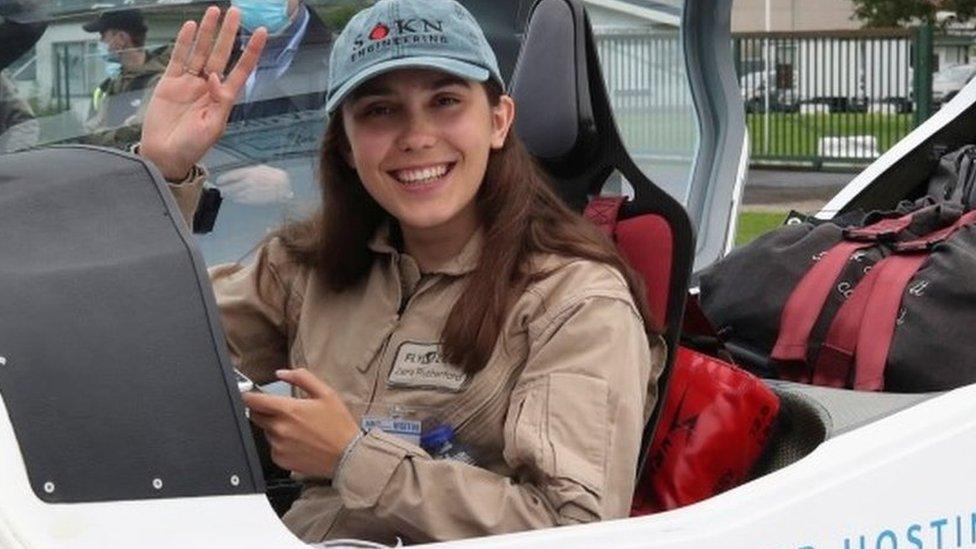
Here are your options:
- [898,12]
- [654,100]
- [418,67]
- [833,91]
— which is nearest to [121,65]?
[654,100]

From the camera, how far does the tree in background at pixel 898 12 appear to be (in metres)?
25.0

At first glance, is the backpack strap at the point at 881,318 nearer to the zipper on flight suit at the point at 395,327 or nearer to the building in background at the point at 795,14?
the zipper on flight suit at the point at 395,327

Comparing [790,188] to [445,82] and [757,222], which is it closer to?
[757,222]

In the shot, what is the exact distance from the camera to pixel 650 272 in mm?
2746

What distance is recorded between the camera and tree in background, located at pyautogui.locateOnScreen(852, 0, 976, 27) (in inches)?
985

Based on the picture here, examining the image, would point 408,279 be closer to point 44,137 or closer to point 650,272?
point 650,272

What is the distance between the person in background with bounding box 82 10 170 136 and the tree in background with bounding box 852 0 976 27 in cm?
2004

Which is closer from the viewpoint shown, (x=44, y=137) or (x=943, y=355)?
(x=943, y=355)

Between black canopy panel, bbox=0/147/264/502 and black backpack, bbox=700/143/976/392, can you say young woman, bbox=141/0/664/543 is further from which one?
black backpack, bbox=700/143/976/392

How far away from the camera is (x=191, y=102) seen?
2629mm

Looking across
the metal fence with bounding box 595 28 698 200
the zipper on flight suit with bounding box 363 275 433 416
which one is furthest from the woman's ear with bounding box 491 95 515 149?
the metal fence with bounding box 595 28 698 200

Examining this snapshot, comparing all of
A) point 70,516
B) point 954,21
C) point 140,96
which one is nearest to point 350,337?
point 70,516

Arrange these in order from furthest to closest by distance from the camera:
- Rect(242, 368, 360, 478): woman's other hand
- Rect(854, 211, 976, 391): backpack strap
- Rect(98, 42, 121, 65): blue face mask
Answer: Rect(98, 42, 121, 65): blue face mask → Rect(854, 211, 976, 391): backpack strap → Rect(242, 368, 360, 478): woman's other hand

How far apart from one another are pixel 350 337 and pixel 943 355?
3.00 feet
